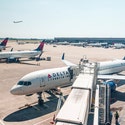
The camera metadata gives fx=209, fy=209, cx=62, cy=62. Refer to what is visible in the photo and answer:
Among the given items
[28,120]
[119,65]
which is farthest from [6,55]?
[28,120]

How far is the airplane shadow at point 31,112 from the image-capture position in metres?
28.8

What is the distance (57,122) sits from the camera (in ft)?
45.0

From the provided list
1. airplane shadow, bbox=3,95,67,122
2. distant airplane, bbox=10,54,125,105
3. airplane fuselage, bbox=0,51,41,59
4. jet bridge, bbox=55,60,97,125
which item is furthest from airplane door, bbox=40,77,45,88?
airplane fuselage, bbox=0,51,41,59

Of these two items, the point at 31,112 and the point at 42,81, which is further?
the point at 42,81

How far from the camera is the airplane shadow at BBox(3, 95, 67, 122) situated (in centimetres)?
2880

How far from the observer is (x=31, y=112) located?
30.9 m

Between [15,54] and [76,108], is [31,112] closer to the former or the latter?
[76,108]

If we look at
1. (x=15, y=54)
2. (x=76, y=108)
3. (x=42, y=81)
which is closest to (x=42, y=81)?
(x=42, y=81)

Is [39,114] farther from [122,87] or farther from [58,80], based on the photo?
[122,87]

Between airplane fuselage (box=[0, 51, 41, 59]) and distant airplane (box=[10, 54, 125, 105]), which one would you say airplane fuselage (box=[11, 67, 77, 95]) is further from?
airplane fuselage (box=[0, 51, 41, 59])

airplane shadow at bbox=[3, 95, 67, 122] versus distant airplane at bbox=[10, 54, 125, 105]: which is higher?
distant airplane at bbox=[10, 54, 125, 105]

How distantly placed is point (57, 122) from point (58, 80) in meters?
21.9

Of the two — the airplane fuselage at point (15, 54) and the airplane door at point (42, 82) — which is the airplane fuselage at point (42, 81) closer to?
the airplane door at point (42, 82)

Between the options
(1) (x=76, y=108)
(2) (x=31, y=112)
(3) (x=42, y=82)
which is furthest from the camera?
(3) (x=42, y=82)
